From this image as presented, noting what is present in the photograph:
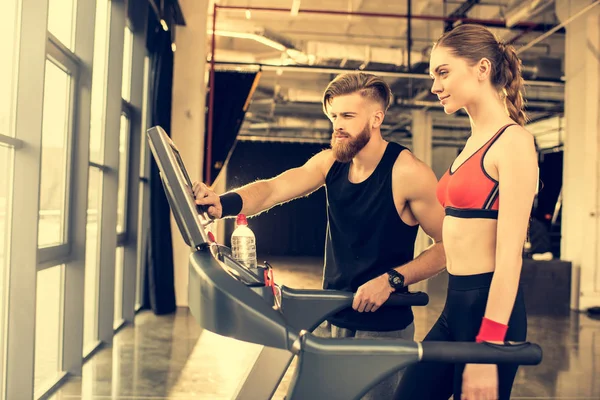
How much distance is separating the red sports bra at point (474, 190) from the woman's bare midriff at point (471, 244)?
0.02m

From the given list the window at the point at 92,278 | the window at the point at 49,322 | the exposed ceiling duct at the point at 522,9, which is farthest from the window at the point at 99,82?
the exposed ceiling duct at the point at 522,9

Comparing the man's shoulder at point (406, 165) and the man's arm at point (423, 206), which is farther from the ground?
the man's shoulder at point (406, 165)

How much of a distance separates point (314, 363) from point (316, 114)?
1328 cm

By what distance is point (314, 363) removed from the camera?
3.70 feet

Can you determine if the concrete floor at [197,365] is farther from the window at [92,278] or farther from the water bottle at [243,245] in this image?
the water bottle at [243,245]

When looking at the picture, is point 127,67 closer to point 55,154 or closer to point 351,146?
point 55,154

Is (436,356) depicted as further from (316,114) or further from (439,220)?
(316,114)

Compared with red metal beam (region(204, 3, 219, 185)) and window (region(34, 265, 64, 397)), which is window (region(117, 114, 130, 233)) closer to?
red metal beam (region(204, 3, 219, 185))

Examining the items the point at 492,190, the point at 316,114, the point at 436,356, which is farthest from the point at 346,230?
the point at 316,114

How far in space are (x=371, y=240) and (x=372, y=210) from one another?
82mm

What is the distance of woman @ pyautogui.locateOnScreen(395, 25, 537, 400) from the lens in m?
1.25

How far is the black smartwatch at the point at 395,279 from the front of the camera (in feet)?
5.58

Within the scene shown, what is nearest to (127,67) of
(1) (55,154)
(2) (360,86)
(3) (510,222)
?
(1) (55,154)

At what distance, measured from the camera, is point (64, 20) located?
4.13 meters
